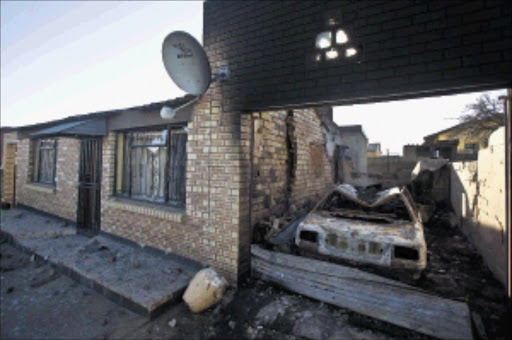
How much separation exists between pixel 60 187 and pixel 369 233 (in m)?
8.26

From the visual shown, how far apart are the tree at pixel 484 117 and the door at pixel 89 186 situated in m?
18.4

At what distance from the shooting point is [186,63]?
3832mm

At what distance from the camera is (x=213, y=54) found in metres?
4.03

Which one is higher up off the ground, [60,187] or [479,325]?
[60,187]

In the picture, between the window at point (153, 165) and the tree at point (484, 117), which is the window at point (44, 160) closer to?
the window at point (153, 165)

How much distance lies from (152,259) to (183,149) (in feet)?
7.20

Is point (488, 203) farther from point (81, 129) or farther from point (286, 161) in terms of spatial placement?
point (81, 129)

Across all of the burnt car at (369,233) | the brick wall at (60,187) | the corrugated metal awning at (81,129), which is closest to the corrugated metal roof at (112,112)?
the corrugated metal awning at (81,129)

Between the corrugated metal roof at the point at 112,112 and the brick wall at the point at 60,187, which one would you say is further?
the brick wall at the point at 60,187

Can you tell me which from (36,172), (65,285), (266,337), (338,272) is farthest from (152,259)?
(36,172)

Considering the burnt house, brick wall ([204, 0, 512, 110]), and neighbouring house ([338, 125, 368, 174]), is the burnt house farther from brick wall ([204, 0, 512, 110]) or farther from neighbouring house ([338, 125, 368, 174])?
neighbouring house ([338, 125, 368, 174])

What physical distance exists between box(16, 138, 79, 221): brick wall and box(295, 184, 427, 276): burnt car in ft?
21.1

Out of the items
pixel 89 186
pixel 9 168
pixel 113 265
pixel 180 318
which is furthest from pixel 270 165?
pixel 9 168

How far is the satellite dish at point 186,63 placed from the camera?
375cm
